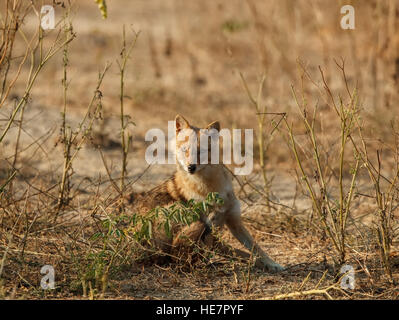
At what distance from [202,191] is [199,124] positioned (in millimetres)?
2803

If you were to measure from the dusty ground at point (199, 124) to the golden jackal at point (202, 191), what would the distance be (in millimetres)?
223

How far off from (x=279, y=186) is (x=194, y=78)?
469cm

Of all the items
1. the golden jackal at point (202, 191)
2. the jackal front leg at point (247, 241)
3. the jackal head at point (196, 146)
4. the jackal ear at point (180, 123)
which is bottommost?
the jackal front leg at point (247, 241)

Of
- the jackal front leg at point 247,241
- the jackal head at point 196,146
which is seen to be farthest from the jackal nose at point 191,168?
the jackal front leg at point 247,241

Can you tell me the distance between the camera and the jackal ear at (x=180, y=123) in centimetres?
554

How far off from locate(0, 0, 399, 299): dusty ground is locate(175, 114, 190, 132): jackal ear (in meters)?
0.62

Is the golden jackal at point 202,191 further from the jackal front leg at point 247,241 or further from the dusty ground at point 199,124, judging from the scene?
the dusty ground at point 199,124

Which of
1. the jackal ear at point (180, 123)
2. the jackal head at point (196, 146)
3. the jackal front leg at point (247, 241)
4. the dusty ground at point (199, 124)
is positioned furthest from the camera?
the jackal ear at point (180, 123)

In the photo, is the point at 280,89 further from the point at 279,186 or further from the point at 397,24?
the point at 279,186

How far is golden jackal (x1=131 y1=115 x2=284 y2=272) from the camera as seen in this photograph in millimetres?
5215

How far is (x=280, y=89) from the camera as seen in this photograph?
36.4 ft

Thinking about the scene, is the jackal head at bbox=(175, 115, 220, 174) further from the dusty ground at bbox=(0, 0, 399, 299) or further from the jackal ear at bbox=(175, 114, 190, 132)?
the dusty ground at bbox=(0, 0, 399, 299)

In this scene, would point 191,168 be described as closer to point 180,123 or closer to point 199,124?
point 180,123

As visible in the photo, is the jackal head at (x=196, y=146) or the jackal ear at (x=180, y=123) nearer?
the jackal head at (x=196, y=146)
